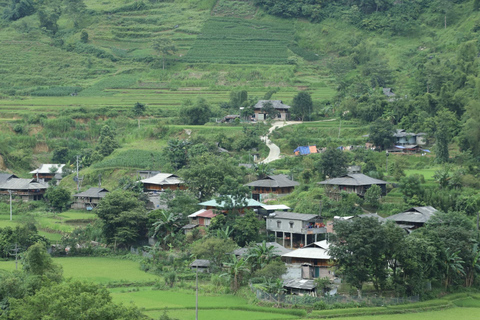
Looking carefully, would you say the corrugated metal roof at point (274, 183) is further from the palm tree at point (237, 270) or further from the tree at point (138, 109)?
the tree at point (138, 109)

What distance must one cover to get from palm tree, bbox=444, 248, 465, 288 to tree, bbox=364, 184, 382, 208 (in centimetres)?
765

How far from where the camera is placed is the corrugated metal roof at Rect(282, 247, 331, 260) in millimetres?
32156

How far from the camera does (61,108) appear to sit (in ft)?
213

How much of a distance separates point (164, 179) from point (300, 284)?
60.7 feet

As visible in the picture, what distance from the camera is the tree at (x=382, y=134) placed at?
49.1 metres

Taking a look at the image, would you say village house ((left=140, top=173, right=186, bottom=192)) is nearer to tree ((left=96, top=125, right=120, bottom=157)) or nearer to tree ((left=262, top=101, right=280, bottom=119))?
tree ((left=96, top=125, right=120, bottom=157))

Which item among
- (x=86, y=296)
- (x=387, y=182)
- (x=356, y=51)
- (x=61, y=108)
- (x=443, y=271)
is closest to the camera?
(x=86, y=296)

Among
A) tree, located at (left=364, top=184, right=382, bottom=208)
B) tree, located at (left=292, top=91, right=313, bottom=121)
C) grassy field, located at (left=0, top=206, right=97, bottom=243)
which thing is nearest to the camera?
tree, located at (left=364, top=184, right=382, bottom=208)

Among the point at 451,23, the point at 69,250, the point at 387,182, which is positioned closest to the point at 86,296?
the point at 69,250

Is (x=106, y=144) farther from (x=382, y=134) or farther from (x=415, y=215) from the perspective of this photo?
(x=415, y=215)

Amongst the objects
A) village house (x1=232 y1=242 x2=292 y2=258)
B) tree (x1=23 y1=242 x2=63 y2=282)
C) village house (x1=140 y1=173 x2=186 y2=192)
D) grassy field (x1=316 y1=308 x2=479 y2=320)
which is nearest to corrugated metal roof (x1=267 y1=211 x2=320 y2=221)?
village house (x1=232 y1=242 x2=292 y2=258)

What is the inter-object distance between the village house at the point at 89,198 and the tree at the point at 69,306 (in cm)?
2471

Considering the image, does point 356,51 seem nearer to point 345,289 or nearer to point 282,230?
point 282,230

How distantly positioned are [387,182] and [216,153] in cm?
1394
